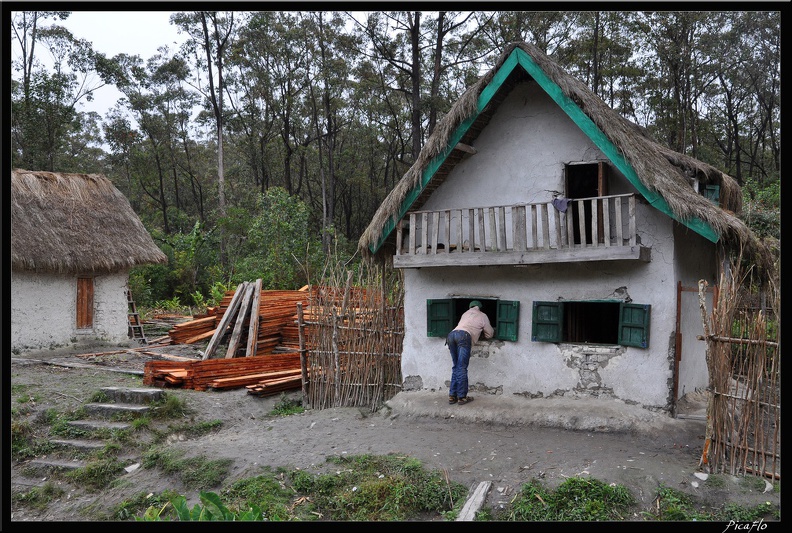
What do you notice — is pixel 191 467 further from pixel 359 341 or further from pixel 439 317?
pixel 439 317

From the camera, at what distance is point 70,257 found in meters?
15.5

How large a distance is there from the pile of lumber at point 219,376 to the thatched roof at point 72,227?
14.4 feet

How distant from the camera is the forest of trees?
25.8 meters

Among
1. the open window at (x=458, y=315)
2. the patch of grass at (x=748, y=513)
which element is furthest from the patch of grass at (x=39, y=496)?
the patch of grass at (x=748, y=513)

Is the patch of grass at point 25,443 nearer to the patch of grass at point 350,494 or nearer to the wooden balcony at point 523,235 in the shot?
the patch of grass at point 350,494

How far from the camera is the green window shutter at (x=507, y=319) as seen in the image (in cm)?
987


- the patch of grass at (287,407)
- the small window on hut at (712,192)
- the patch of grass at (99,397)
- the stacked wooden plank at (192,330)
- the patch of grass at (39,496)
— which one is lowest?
the patch of grass at (39,496)

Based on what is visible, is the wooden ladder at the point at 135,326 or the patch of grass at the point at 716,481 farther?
the wooden ladder at the point at 135,326

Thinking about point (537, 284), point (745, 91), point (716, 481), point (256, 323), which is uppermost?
point (745, 91)

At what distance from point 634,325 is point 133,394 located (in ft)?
26.4

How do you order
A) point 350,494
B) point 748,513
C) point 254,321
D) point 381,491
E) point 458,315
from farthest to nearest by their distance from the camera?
point 254,321 < point 458,315 < point 350,494 < point 381,491 < point 748,513

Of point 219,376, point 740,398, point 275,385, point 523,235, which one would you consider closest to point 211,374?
point 219,376

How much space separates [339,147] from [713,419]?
3240cm

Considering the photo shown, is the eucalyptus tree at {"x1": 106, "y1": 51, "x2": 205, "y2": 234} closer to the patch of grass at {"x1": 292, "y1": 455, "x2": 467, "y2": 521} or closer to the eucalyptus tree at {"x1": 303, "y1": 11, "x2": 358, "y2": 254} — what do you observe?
the eucalyptus tree at {"x1": 303, "y1": 11, "x2": 358, "y2": 254}
